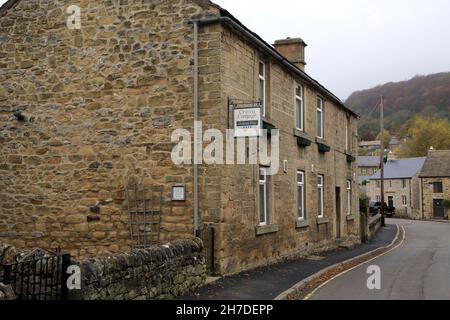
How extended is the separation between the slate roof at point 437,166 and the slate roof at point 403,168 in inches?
70.4

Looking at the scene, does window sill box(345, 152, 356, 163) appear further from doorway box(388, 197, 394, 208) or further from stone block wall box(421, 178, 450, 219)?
doorway box(388, 197, 394, 208)

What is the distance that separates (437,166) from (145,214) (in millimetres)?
57077

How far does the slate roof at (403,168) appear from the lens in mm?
66688

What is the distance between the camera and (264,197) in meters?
15.1

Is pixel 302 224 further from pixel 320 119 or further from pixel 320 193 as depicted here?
pixel 320 119

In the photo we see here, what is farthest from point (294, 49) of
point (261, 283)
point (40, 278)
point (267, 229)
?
point (40, 278)

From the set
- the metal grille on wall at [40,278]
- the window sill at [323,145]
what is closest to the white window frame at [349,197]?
the window sill at [323,145]

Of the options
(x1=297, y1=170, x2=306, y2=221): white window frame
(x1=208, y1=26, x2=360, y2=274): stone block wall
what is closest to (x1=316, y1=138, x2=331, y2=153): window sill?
(x1=208, y1=26, x2=360, y2=274): stone block wall

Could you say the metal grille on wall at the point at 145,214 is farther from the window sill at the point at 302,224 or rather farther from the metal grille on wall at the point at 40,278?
the window sill at the point at 302,224

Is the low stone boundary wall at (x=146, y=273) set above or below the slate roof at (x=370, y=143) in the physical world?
below

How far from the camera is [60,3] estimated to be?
14.2 metres

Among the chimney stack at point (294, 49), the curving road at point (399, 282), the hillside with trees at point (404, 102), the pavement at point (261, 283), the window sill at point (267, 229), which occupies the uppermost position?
the hillside with trees at point (404, 102)

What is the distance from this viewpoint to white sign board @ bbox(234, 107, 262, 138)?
12148 millimetres
